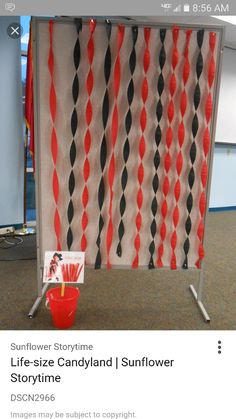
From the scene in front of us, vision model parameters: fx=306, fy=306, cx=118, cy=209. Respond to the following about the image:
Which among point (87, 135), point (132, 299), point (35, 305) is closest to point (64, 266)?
point (35, 305)

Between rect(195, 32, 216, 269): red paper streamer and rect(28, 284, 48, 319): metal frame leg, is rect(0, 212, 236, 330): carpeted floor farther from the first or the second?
rect(195, 32, 216, 269): red paper streamer

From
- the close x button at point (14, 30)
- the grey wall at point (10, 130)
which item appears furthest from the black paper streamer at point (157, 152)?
the close x button at point (14, 30)

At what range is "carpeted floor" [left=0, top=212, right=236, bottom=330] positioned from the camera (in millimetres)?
1617

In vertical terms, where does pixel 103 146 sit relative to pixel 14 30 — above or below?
below

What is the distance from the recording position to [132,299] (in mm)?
1881

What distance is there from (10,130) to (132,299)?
203 centimetres

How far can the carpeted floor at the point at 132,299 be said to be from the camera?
1.62m

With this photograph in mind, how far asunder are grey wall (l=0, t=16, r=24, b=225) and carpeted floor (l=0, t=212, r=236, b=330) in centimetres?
68

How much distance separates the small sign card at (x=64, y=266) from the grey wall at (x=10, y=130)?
168 centimetres

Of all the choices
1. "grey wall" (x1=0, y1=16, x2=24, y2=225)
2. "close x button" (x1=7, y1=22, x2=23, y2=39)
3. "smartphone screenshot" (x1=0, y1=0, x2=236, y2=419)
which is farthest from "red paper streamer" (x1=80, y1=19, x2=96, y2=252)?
"close x button" (x1=7, y1=22, x2=23, y2=39)

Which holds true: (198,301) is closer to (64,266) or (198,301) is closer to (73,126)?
(64,266)

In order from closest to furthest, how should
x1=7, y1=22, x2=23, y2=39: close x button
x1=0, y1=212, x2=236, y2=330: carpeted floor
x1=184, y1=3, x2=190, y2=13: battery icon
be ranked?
x1=184, y1=3, x2=190, y2=13: battery icon
x1=0, y1=212, x2=236, y2=330: carpeted floor
x1=7, y1=22, x2=23, y2=39: close x button

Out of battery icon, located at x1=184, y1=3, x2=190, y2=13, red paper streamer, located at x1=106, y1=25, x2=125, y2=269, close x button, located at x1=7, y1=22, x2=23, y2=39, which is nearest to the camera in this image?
battery icon, located at x1=184, y1=3, x2=190, y2=13
